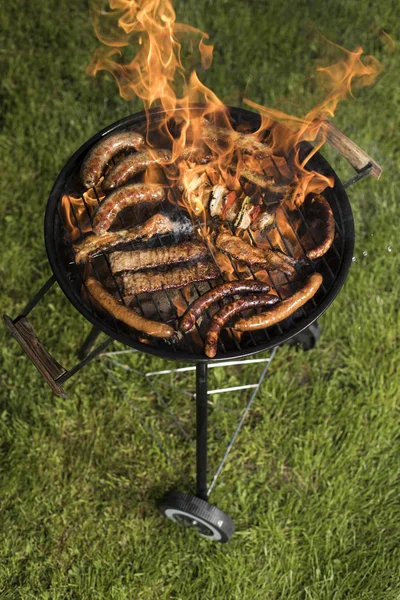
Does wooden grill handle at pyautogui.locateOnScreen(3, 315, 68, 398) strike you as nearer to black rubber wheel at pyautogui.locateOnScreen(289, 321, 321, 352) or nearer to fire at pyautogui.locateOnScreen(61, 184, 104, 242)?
fire at pyautogui.locateOnScreen(61, 184, 104, 242)

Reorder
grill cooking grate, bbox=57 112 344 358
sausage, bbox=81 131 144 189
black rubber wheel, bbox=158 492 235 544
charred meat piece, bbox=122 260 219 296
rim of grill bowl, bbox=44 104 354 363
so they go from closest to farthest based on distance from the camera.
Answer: rim of grill bowl, bbox=44 104 354 363, grill cooking grate, bbox=57 112 344 358, charred meat piece, bbox=122 260 219 296, sausage, bbox=81 131 144 189, black rubber wheel, bbox=158 492 235 544

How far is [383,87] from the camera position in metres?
5.64

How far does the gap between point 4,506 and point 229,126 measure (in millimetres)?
2478

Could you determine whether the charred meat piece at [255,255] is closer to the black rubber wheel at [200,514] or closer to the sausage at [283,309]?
the sausage at [283,309]

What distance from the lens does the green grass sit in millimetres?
3703

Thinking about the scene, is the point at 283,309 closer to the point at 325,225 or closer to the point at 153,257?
the point at 325,225

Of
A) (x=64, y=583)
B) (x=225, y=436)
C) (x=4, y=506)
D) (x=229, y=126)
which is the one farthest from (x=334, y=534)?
(x=229, y=126)

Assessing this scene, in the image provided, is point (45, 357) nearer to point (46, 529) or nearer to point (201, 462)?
point (201, 462)

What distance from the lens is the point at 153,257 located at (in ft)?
10.2

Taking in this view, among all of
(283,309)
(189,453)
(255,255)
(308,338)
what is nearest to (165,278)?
(255,255)

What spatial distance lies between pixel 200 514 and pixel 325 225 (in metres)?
1.63

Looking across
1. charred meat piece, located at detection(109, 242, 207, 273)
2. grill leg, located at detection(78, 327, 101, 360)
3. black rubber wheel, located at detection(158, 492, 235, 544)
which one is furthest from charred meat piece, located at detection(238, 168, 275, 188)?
black rubber wheel, located at detection(158, 492, 235, 544)

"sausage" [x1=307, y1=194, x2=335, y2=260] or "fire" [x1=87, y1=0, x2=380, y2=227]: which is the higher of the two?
"fire" [x1=87, y1=0, x2=380, y2=227]

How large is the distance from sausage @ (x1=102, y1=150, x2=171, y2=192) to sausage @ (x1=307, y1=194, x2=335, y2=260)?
30.4 inches
